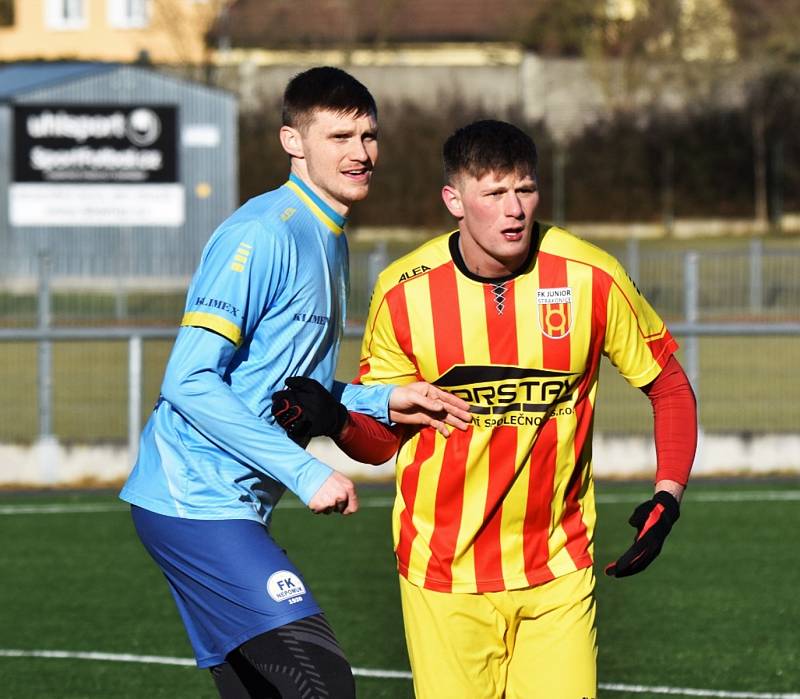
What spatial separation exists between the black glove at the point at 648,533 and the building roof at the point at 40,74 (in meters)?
28.3

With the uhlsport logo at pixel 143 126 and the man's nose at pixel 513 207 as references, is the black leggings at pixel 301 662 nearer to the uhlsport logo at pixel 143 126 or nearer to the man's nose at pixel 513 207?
the man's nose at pixel 513 207

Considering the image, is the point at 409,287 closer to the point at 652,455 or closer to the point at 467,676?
the point at 467,676

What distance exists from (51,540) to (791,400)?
8.75m

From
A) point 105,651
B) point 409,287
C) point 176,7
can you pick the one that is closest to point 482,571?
point 409,287

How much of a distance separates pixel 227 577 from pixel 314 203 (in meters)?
1.02

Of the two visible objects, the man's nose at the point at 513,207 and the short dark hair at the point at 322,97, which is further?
the short dark hair at the point at 322,97

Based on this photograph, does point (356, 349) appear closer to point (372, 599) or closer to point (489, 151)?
point (372, 599)

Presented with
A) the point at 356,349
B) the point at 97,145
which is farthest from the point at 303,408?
the point at 97,145

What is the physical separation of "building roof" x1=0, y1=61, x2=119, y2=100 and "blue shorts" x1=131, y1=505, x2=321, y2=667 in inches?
1105

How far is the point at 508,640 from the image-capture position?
4578 millimetres

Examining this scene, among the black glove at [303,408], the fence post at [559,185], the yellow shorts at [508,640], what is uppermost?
the fence post at [559,185]

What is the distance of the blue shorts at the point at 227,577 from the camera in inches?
168

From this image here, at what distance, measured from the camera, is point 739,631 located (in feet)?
26.1

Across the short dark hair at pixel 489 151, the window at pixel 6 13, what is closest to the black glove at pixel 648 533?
the short dark hair at pixel 489 151
